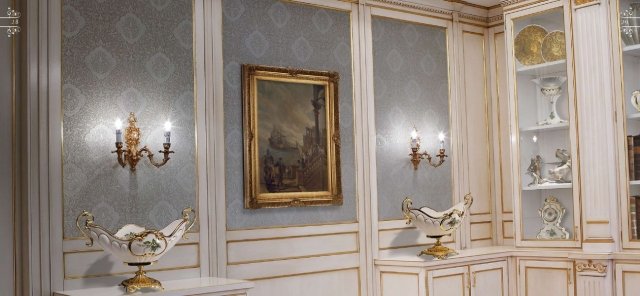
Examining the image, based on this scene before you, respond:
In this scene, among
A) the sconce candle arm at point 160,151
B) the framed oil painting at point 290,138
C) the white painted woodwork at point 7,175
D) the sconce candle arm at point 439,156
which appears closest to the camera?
the white painted woodwork at point 7,175

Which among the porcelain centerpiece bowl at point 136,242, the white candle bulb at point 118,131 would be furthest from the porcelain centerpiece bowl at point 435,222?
the white candle bulb at point 118,131

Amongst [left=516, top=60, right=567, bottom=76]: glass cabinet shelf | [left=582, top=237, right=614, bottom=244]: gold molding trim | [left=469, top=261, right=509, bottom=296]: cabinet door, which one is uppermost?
[left=516, top=60, right=567, bottom=76]: glass cabinet shelf

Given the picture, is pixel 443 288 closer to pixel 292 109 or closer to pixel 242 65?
pixel 292 109

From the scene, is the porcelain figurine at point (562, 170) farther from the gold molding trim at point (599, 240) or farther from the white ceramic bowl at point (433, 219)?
the white ceramic bowl at point (433, 219)

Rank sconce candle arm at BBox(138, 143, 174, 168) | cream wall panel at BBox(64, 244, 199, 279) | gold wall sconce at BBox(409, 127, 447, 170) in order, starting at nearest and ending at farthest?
1. cream wall panel at BBox(64, 244, 199, 279)
2. sconce candle arm at BBox(138, 143, 174, 168)
3. gold wall sconce at BBox(409, 127, 447, 170)

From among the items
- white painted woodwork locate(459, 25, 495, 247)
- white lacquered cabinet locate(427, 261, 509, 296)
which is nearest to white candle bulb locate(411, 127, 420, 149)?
white painted woodwork locate(459, 25, 495, 247)

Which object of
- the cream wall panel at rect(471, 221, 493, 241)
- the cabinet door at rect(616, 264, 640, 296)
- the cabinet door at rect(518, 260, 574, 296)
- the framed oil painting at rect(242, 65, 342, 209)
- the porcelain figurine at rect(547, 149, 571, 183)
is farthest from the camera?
the cream wall panel at rect(471, 221, 493, 241)

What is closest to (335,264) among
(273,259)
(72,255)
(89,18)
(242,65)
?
(273,259)

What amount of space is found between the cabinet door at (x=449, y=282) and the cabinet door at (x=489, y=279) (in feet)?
0.29

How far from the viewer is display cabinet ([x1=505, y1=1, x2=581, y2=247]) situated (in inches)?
242

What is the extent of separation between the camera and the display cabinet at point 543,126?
616 centimetres

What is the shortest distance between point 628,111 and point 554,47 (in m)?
0.84

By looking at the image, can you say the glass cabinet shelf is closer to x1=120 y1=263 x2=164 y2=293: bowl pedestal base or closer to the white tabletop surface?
the white tabletop surface

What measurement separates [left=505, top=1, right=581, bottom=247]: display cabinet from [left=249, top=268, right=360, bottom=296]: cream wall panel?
4.96 feet
